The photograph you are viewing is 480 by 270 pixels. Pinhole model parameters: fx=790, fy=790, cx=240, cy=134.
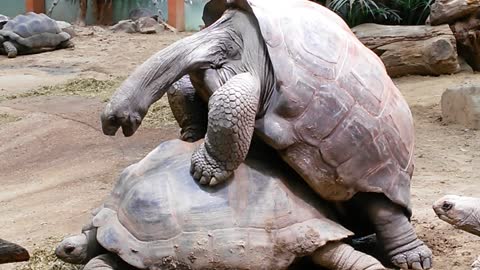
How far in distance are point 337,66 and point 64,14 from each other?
11.2m

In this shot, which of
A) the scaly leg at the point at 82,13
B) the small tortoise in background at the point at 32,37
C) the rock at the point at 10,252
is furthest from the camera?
the scaly leg at the point at 82,13

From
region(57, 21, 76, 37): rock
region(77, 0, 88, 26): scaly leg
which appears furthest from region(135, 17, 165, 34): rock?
region(77, 0, 88, 26): scaly leg

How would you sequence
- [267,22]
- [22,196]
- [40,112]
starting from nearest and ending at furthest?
[267,22], [22,196], [40,112]

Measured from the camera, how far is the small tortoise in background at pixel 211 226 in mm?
2885

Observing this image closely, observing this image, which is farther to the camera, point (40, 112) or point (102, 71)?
point (102, 71)

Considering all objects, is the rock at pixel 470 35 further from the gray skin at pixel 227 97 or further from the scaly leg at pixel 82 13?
the scaly leg at pixel 82 13

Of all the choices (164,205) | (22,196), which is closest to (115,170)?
(22,196)

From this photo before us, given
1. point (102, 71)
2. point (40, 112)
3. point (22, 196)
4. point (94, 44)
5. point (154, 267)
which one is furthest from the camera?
point (94, 44)

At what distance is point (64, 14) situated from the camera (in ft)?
44.5

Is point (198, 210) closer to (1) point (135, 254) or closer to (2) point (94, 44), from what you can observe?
(1) point (135, 254)

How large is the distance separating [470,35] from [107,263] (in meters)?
5.86

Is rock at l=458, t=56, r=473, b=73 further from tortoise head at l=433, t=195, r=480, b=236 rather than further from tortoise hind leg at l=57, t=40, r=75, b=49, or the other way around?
tortoise hind leg at l=57, t=40, r=75, b=49

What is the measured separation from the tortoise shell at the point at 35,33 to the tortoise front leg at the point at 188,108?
765cm

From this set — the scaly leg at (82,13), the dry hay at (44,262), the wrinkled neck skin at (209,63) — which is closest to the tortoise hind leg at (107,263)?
the dry hay at (44,262)
